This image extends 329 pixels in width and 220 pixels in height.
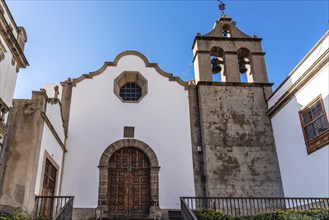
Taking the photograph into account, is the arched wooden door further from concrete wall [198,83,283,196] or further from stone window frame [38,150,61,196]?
concrete wall [198,83,283,196]

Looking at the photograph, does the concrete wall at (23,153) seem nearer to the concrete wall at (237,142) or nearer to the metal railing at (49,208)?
the metal railing at (49,208)

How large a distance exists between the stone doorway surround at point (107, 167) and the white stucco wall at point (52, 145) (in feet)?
4.89

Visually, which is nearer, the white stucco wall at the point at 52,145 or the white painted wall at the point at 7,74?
the white painted wall at the point at 7,74

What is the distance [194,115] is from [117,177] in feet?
13.0

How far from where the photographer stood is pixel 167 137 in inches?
514

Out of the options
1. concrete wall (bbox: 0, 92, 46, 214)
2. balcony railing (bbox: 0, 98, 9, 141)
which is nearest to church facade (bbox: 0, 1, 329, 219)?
concrete wall (bbox: 0, 92, 46, 214)

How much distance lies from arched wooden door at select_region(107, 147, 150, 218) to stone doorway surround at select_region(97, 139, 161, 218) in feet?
0.66

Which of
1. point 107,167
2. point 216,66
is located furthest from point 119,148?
point 216,66

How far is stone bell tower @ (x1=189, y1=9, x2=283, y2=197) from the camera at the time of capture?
1239 cm

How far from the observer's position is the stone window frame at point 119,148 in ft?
39.0

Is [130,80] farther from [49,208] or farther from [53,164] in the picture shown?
[49,208]

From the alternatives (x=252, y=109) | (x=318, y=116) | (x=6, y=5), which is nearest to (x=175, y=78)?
(x=252, y=109)

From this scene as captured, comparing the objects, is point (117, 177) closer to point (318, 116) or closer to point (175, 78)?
point (175, 78)

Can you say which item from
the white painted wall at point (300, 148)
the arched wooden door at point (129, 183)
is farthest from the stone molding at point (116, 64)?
the white painted wall at point (300, 148)
